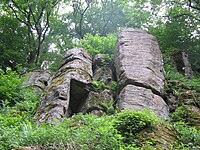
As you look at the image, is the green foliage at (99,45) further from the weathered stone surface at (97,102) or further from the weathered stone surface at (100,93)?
the weathered stone surface at (97,102)

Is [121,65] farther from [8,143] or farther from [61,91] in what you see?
[8,143]

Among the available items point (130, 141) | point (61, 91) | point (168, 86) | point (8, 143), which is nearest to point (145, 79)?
point (168, 86)

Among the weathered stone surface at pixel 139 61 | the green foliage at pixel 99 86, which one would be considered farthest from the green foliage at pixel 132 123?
the green foliage at pixel 99 86

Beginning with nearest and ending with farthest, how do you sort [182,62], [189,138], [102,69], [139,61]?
[189,138]
[139,61]
[102,69]
[182,62]

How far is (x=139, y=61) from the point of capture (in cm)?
1119

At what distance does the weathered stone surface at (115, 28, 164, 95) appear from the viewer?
33.0ft

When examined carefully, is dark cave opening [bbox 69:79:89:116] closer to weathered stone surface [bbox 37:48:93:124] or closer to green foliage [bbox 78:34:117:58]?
weathered stone surface [bbox 37:48:93:124]

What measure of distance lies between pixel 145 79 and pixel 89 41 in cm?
563

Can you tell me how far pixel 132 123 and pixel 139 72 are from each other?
160 inches

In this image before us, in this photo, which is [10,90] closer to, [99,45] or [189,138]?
[99,45]

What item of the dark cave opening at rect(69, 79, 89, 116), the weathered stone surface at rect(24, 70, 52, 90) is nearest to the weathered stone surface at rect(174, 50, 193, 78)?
the dark cave opening at rect(69, 79, 89, 116)

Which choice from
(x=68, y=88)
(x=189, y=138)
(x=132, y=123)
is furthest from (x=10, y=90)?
(x=189, y=138)

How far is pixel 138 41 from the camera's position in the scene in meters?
12.7

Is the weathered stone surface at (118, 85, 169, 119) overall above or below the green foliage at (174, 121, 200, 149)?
above
